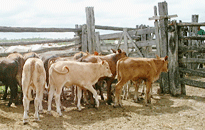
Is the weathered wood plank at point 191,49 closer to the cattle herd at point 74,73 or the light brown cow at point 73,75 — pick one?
the cattle herd at point 74,73

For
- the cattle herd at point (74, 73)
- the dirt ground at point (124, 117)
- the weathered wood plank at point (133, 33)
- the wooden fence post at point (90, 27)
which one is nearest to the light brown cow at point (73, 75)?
the cattle herd at point (74, 73)

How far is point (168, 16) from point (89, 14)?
4.11 meters

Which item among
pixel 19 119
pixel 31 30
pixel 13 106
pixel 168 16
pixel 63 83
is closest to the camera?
pixel 19 119

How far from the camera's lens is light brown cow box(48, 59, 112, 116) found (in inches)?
272

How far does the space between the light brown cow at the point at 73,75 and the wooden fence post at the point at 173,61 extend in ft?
9.20

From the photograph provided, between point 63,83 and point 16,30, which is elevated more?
point 16,30

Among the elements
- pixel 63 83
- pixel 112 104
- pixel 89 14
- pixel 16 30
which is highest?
pixel 89 14

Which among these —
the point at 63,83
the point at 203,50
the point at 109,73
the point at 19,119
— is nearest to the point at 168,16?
the point at 203,50

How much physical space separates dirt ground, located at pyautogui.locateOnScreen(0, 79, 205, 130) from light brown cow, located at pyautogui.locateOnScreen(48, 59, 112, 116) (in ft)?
1.46

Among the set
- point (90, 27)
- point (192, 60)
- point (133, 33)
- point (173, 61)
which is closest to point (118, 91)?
point (173, 61)

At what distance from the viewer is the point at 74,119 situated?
6.57 m

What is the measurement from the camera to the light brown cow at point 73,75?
22.6ft

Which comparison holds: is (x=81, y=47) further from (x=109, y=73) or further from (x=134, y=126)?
(x=134, y=126)

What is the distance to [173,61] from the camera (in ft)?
30.1
